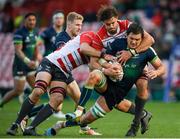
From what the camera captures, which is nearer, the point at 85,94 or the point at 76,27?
the point at 85,94

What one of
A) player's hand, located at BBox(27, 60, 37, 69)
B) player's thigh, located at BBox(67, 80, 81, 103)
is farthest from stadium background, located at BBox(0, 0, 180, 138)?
player's thigh, located at BBox(67, 80, 81, 103)

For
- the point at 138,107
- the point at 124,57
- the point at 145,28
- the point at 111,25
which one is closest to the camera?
the point at 124,57

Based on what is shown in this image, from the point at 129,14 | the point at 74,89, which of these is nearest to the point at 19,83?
the point at 74,89

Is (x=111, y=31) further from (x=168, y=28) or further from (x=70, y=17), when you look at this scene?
(x=168, y=28)

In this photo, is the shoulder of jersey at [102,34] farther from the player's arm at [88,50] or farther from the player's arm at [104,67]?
the player's arm at [104,67]

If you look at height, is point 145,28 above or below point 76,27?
below

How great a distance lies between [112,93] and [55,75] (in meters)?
1.01

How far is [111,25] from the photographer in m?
13.5

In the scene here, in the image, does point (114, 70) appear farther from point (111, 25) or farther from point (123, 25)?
point (123, 25)

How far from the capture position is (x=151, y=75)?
13.0m

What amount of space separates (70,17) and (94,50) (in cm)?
123

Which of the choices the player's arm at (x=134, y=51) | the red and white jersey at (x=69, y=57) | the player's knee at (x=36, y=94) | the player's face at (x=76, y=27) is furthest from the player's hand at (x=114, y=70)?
the player's face at (x=76, y=27)

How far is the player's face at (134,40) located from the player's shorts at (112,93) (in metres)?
0.64

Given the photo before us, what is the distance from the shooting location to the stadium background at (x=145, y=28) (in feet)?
67.2
